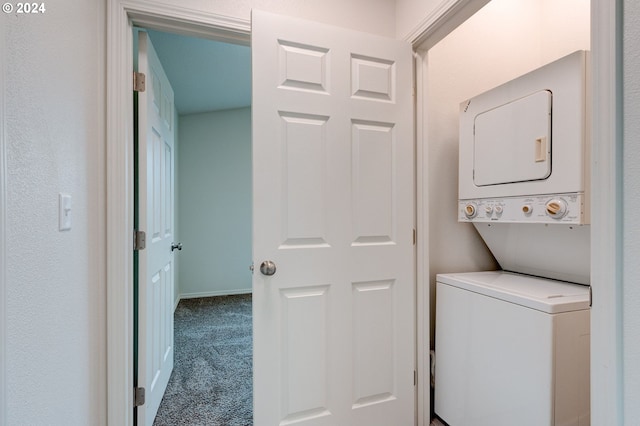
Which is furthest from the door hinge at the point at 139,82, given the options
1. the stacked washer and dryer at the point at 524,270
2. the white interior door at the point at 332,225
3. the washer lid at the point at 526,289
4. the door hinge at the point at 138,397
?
the washer lid at the point at 526,289

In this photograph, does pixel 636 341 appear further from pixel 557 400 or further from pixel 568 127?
pixel 568 127

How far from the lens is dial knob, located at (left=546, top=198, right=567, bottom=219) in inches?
49.9

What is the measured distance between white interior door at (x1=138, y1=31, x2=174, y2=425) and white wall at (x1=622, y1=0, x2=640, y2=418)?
1.72 m

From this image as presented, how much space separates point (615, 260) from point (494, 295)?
0.70 meters

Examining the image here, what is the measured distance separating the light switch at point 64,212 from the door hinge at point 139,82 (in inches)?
28.5

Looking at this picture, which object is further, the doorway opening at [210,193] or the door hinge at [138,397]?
the doorway opening at [210,193]

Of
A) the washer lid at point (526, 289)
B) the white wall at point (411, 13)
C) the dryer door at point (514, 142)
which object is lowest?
the washer lid at point (526, 289)

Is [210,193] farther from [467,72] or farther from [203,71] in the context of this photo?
[467,72]

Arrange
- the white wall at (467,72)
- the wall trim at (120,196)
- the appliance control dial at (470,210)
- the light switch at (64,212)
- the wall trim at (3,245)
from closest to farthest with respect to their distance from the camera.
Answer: the wall trim at (3,245) < the light switch at (64,212) < the wall trim at (120,196) < the appliance control dial at (470,210) < the white wall at (467,72)

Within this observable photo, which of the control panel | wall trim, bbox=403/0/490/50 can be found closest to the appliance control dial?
the control panel

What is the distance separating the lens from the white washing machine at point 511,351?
118cm

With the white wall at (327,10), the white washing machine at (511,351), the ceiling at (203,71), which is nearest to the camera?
the white washing machine at (511,351)

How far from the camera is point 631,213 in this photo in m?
0.72

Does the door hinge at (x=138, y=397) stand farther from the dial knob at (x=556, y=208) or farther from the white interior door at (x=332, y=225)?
the dial knob at (x=556, y=208)
